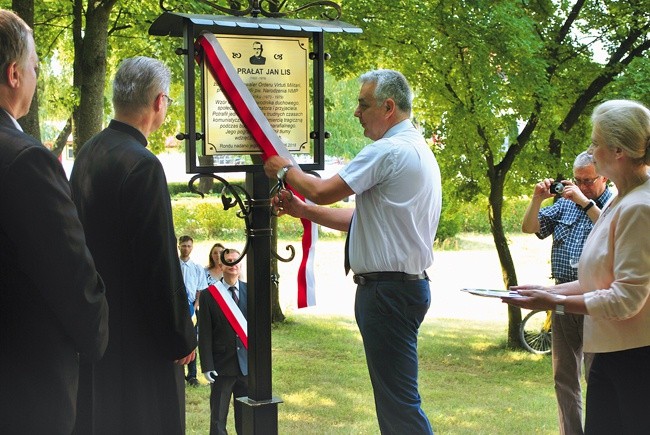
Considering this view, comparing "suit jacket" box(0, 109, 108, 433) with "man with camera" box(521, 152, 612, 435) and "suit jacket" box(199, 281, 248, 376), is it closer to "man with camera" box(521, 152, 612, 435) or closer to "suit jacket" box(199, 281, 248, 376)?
"man with camera" box(521, 152, 612, 435)

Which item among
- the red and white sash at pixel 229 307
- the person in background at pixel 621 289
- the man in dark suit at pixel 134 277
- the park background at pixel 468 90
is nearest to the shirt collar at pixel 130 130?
the man in dark suit at pixel 134 277

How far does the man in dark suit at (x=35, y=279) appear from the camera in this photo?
2.62 meters

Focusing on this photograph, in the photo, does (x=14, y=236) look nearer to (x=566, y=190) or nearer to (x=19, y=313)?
(x=19, y=313)

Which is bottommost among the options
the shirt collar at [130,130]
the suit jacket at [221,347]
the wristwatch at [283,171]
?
the suit jacket at [221,347]

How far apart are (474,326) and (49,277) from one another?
46.2 feet

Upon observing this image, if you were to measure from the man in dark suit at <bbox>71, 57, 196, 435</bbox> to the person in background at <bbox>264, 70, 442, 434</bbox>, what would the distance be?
0.91 meters

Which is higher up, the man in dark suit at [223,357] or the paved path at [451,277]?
the man in dark suit at [223,357]

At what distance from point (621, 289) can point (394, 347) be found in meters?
1.28

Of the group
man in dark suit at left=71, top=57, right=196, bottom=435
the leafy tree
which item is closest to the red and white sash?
man in dark suit at left=71, top=57, right=196, bottom=435

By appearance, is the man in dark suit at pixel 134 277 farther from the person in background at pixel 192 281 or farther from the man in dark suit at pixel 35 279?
the person in background at pixel 192 281

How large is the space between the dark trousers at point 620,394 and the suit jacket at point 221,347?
3.54 metres

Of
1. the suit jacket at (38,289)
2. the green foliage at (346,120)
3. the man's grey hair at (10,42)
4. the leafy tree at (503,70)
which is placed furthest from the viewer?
the green foliage at (346,120)

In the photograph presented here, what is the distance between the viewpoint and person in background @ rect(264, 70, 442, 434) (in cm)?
429

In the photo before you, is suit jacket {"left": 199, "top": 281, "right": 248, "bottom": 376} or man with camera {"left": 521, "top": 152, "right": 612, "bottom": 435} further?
suit jacket {"left": 199, "top": 281, "right": 248, "bottom": 376}
